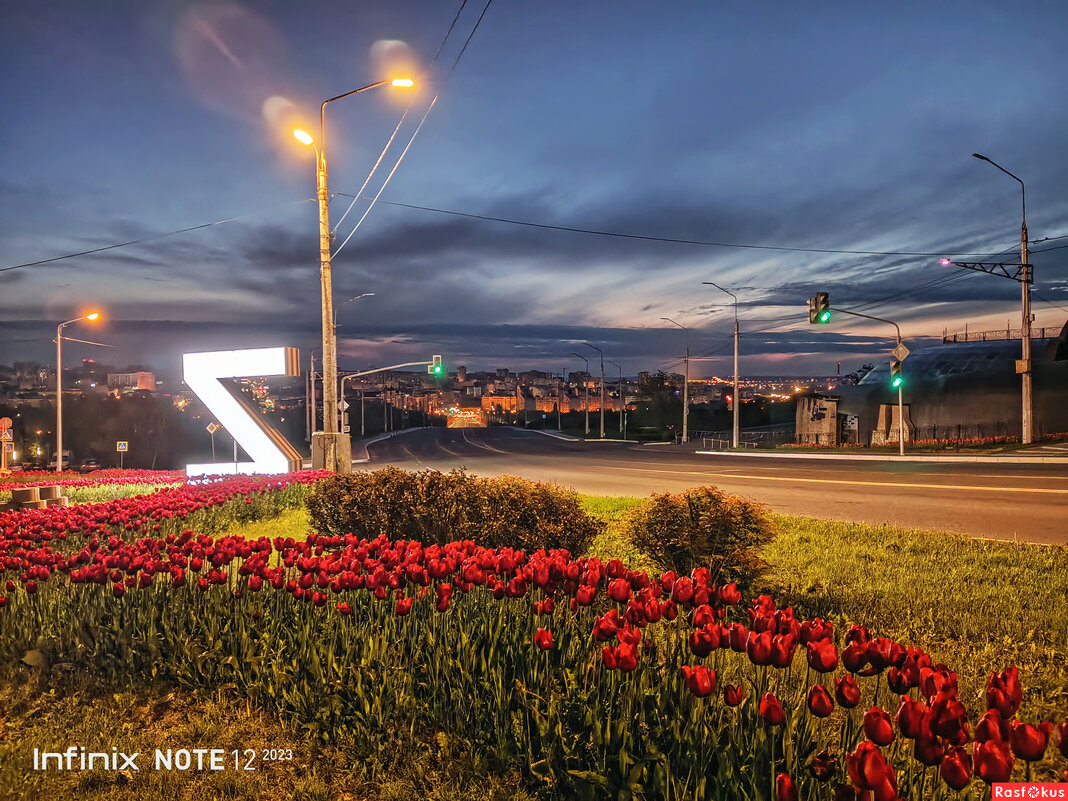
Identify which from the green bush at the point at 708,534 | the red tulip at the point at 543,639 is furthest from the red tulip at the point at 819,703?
the green bush at the point at 708,534

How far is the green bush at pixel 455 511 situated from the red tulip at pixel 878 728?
5.26 m

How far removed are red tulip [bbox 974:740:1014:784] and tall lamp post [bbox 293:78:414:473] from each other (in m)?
13.8

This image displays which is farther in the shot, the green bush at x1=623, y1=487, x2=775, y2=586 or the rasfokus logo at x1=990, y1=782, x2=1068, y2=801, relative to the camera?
the green bush at x1=623, y1=487, x2=775, y2=586

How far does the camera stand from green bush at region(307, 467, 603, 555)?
742cm

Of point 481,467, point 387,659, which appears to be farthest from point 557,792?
point 481,467

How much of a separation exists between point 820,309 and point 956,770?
89.9 feet

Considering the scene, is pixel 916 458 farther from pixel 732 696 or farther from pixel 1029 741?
pixel 1029 741

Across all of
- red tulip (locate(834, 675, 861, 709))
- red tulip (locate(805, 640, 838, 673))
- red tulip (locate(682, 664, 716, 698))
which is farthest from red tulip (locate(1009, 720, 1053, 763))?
red tulip (locate(682, 664, 716, 698))

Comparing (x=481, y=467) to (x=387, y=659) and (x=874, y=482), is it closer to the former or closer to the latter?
(x=874, y=482)

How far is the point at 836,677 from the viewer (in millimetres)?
4016

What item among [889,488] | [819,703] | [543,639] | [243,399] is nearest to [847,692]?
[819,703]

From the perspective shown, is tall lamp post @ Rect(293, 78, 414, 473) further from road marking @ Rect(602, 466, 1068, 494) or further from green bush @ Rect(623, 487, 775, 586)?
road marking @ Rect(602, 466, 1068, 494)

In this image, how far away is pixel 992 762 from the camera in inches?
74.4

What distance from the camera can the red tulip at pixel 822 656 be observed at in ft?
8.32
